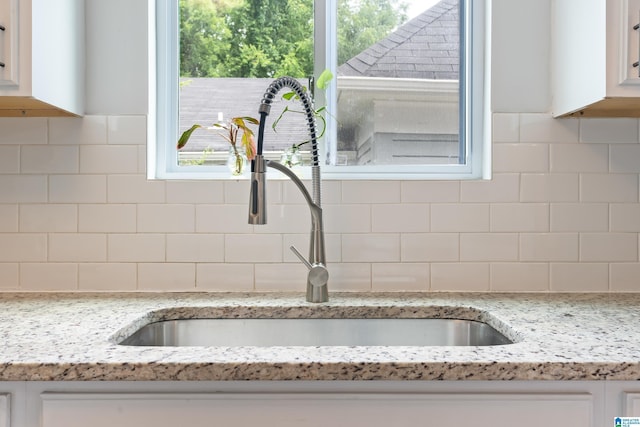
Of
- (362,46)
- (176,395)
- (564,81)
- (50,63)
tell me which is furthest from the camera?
(362,46)

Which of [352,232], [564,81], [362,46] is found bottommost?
[352,232]

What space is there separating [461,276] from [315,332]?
0.46 meters

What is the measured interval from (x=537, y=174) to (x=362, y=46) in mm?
639

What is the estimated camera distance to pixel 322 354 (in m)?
0.93

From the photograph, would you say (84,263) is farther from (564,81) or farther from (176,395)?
(564,81)

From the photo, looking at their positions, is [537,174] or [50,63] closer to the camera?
[50,63]

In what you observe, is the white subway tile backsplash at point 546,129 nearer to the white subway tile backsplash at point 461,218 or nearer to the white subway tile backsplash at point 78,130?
the white subway tile backsplash at point 461,218

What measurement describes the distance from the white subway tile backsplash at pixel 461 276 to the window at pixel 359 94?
0.92ft

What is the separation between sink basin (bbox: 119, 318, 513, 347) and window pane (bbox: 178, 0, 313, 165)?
540 mm

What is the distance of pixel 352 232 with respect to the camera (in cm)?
155

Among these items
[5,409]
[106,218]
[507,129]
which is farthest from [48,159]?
[507,129]

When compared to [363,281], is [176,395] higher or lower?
lower

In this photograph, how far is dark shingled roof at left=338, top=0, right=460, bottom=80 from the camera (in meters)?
1.67

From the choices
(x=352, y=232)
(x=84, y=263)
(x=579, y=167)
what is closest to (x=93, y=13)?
(x=84, y=263)
